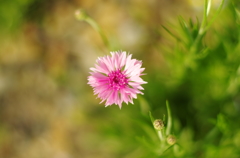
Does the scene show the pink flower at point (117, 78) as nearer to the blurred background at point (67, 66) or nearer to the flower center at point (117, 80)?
the flower center at point (117, 80)

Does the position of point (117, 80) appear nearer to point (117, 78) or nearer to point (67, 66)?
point (117, 78)

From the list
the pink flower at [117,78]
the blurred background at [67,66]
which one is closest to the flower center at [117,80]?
the pink flower at [117,78]

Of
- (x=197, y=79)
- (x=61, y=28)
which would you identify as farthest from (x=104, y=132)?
(x=61, y=28)

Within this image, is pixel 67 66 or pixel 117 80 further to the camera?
pixel 67 66

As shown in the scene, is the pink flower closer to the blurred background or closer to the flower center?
the flower center

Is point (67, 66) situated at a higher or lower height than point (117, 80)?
higher

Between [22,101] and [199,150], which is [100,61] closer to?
[199,150]

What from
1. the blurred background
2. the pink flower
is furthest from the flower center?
the blurred background

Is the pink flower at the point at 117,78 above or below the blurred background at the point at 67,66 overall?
below

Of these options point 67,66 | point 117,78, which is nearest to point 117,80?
point 117,78
